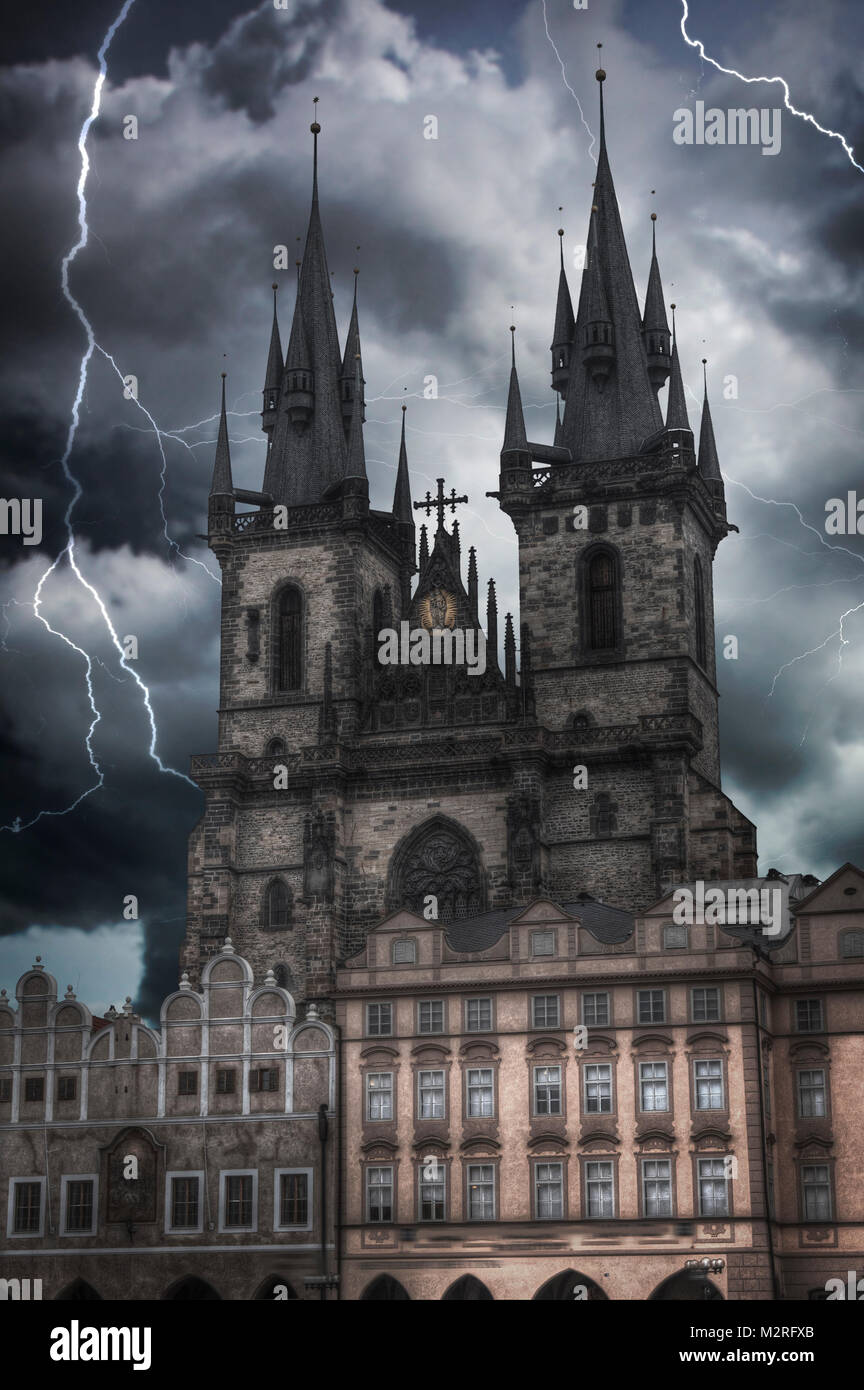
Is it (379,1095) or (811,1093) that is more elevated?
(379,1095)

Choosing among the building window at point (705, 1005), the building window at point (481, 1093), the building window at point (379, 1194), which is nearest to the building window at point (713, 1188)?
the building window at point (705, 1005)

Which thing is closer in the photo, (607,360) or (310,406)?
(607,360)

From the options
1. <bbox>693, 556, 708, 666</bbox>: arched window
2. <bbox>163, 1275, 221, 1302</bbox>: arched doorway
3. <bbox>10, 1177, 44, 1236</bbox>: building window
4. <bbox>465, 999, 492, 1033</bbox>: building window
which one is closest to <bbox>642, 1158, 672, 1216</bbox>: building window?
<bbox>465, 999, 492, 1033</bbox>: building window

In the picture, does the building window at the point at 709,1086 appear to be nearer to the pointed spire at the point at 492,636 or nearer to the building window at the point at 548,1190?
the building window at the point at 548,1190

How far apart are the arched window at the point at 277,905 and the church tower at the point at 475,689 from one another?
0.10 metres

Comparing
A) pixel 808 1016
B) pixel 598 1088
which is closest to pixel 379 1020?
pixel 598 1088

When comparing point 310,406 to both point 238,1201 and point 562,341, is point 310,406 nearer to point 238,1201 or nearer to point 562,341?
point 562,341

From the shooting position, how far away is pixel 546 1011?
56875mm

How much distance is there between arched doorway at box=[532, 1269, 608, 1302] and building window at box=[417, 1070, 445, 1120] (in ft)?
16.2

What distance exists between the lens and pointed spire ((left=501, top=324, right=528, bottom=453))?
7925 centimetres

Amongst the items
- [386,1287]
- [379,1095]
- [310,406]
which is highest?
[310,406]

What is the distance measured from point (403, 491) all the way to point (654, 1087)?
123ft
